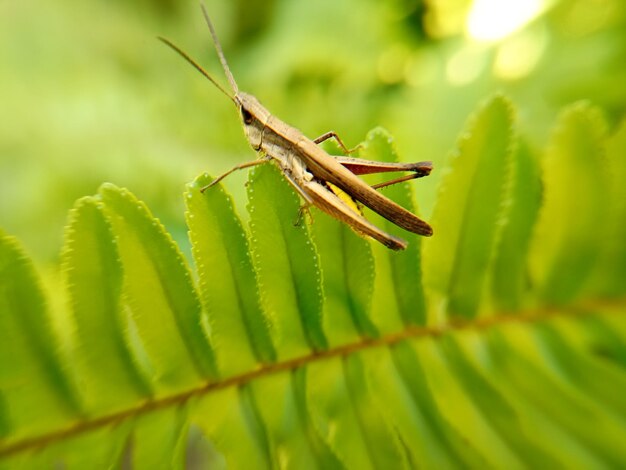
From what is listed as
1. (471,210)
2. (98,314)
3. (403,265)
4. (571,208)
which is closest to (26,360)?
(98,314)

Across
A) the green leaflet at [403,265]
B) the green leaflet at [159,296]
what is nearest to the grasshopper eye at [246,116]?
the green leaflet at [403,265]

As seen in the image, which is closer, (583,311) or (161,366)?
(161,366)

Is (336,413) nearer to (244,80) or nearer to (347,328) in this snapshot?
(347,328)

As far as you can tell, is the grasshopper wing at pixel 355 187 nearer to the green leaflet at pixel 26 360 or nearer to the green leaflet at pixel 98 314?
the green leaflet at pixel 98 314

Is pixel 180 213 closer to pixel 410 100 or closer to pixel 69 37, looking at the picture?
pixel 410 100

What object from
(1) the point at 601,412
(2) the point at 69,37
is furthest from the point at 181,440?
(2) the point at 69,37

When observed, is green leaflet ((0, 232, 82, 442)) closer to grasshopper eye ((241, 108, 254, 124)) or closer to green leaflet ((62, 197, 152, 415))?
green leaflet ((62, 197, 152, 415))
